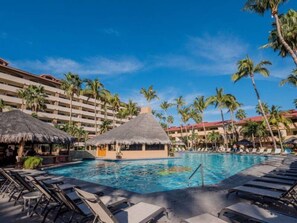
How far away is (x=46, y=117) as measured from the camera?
170 ft

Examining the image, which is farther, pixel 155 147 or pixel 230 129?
pixel 230 129

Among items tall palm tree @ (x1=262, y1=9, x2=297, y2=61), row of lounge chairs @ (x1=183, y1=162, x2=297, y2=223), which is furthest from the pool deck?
tall palm tree @ (x1=262, y1=9, x2=297, y2=61)

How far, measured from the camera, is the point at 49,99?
54594 millimetres

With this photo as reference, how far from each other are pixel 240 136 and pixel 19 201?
186 ft

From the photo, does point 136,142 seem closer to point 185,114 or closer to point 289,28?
point 289,28

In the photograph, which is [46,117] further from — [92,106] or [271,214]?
[271,214]

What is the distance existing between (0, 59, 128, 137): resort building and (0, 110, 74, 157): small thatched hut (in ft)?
98.5

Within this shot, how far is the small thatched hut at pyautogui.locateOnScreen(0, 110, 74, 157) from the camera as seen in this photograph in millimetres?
17250

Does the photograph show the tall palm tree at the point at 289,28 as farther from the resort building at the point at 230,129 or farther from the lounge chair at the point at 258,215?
the resort building at the point at 230,129

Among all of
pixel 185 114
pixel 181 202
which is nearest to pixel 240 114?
pixel 185 114

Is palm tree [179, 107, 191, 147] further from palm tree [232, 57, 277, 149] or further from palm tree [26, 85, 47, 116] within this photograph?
palm tree [26, 85, 47, 116]

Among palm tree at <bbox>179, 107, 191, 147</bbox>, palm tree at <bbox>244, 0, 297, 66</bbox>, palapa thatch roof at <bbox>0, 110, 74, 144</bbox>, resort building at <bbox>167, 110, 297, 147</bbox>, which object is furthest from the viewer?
palm tree at <bbox>179, 107, 191, 147</bbox>

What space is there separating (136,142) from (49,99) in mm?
36171

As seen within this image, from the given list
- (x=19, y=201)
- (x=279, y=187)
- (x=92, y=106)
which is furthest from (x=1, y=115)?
(x=92, y=106)
